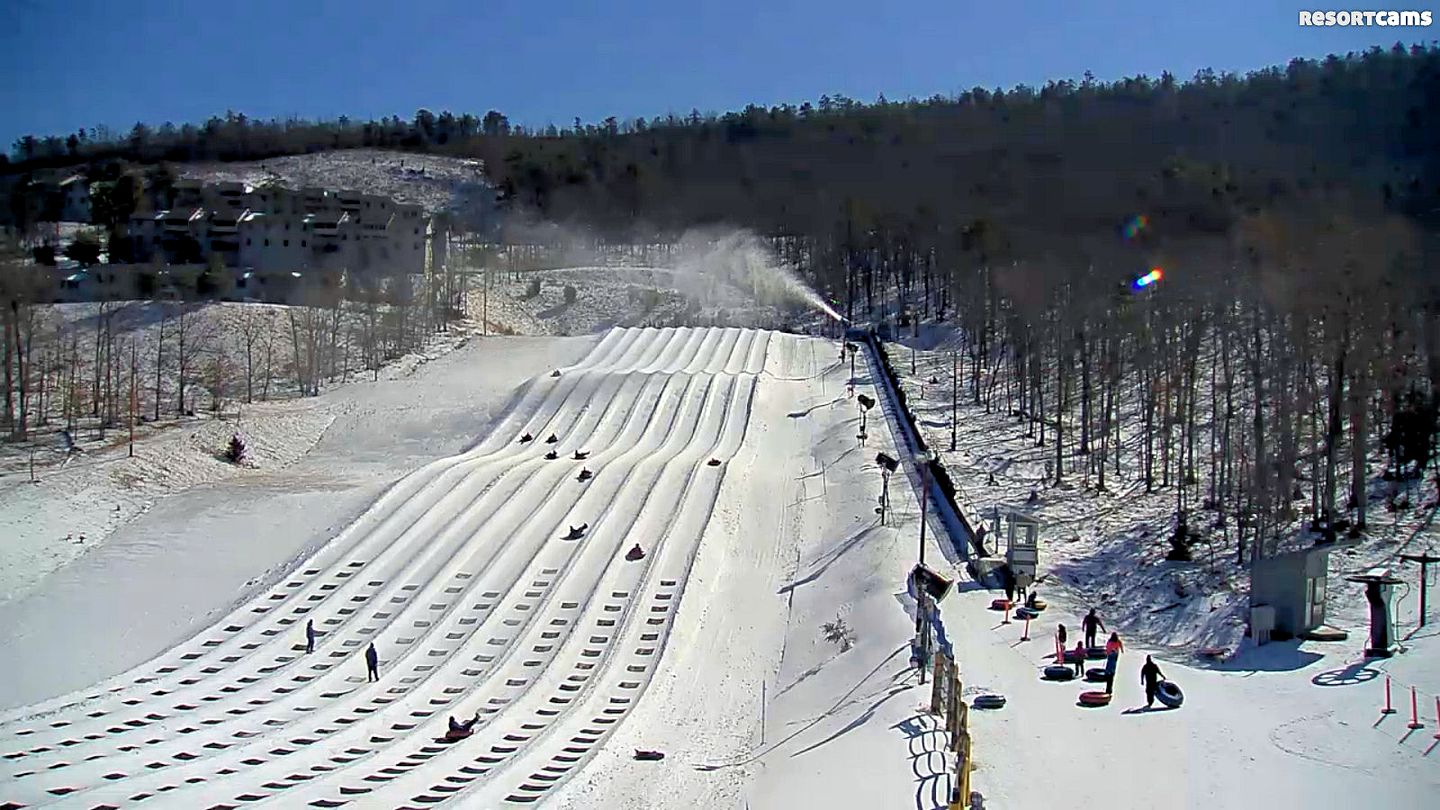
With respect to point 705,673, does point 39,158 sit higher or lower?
higher

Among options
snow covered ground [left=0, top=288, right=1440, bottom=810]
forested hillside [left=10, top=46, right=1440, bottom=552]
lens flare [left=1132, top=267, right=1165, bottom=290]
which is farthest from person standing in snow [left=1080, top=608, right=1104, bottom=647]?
lens flare [left=1132, top=267, right=1165, bottom=290]

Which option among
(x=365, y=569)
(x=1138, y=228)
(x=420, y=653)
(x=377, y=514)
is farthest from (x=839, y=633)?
(x=1138, y=228)

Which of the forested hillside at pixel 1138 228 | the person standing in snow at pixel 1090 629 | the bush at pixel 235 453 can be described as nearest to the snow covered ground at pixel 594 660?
the person standing in snow at pixel 1090 629

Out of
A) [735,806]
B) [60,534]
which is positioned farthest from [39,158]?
[735,806]

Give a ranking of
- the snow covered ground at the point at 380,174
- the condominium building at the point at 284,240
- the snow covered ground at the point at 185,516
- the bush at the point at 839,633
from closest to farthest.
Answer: the bush at the point at 839,633 < the snow covered ground at the point at 185,516 < the condominium building at the point at 284,240 < the snow covered ground at the point at 380,174

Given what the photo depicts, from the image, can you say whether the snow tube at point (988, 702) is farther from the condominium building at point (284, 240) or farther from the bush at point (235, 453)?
the condominium building at point (284, 240)

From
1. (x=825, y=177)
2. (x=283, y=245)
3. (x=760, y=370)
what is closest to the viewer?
(x=760, y=370)

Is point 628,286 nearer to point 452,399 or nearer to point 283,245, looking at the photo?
point 283,245

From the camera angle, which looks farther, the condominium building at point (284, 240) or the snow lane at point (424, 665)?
the condominium building at point (284, 240)
